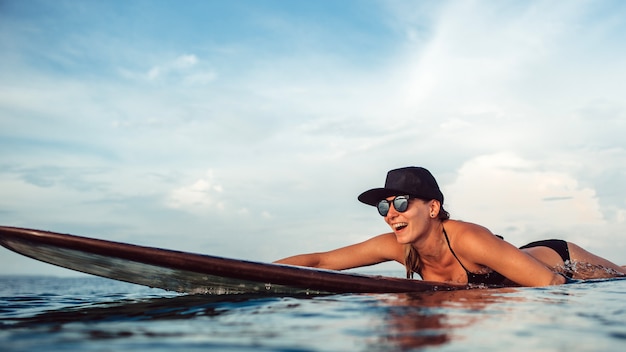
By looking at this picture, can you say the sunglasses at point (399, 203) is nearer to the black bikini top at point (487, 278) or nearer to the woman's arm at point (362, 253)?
the woman's arm at point (362, 253)

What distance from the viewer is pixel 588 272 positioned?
19.8ft

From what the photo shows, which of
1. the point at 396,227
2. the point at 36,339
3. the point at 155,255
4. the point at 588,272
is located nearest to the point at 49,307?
the point at 155,255

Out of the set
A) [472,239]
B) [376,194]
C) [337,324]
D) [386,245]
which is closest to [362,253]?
[386,245]

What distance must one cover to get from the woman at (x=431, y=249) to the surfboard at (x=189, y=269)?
20.4 inches

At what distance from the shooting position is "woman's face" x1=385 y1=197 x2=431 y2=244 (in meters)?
4.95

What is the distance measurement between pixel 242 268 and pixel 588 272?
3985 mm

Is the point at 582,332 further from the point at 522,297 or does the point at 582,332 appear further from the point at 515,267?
the point at 515,267

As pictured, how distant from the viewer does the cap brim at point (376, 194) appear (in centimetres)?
492

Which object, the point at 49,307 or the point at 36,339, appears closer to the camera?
the point at 36,339

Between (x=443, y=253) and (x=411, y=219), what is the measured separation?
474mm

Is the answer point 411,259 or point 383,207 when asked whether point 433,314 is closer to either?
point 383,207

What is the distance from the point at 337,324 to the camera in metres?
2.62

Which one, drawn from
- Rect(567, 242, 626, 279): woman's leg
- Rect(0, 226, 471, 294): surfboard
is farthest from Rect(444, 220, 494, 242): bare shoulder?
Rect(567, 242, 626, 279): woman's leg

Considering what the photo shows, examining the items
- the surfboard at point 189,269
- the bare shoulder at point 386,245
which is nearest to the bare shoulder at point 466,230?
the surfboard at point 189,269
